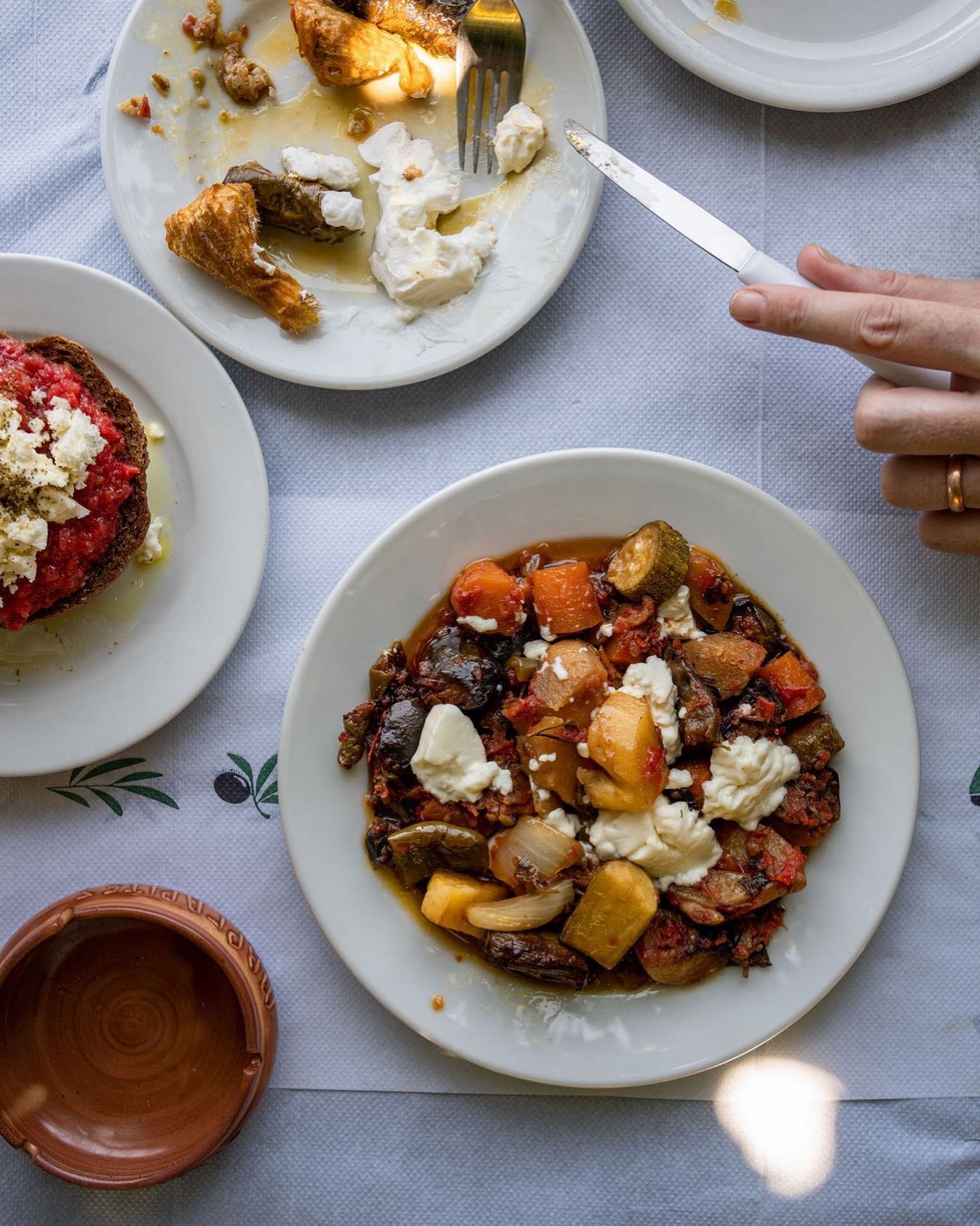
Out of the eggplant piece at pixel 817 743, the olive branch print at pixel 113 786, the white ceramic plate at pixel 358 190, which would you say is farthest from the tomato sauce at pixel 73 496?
the eggplant piece at pixel 817 743

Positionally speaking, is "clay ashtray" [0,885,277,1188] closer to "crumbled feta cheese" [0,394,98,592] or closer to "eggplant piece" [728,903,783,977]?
"crumbled feta cheese" [0,394,98,592]

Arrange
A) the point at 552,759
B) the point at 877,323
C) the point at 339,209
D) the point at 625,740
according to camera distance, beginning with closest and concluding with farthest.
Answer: the point at 877,323, the point at 625,740, the point at 552,759, the point at 339,209

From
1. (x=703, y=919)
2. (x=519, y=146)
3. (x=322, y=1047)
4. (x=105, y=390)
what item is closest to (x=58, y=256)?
(x=105, y=390)

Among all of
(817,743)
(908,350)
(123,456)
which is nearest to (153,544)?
(123,456)

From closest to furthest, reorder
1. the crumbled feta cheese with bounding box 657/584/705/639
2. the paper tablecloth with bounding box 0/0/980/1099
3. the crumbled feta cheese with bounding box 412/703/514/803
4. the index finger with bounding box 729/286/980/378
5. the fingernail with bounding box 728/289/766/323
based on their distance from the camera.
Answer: the index finger with bounding box 729/286/980/378 < the fingernail with bounding box 728/289/766/323 < the crumbled feta cheese with bounding box 412/703/514/803 < the crumbled feta cheese with bounding box 657/584/705/639 < the paper tablecloth with bounding box 0/0/980/1099

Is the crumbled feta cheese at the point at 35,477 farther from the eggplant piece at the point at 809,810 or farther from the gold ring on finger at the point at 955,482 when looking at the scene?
the gold ring on finger at the point at 955,482

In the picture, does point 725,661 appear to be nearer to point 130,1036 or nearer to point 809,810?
point 809,810

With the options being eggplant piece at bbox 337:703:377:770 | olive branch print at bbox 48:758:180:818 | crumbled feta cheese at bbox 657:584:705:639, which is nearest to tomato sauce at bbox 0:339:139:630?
olive branch print at bbox 48:758:180:818
